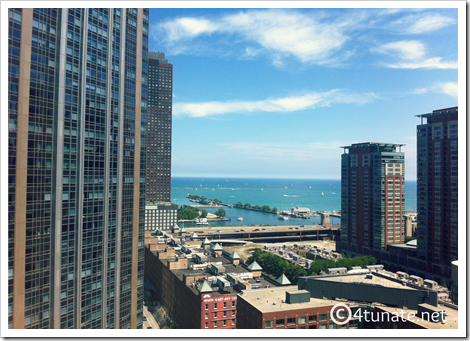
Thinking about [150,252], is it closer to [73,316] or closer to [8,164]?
[73,316]

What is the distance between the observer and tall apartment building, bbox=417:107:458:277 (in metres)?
27.8

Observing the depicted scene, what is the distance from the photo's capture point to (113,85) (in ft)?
49.4

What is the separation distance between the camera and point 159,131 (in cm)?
6475

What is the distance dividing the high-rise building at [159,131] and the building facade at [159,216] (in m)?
9.84

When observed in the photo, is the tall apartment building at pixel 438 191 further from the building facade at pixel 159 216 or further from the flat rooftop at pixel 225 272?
the building facade at pixel 159 216

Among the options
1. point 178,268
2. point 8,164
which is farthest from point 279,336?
point 178,268

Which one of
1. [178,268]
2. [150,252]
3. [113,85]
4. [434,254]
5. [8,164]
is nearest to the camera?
[8,164]

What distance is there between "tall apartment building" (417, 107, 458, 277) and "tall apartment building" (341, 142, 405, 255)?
19.7 feet

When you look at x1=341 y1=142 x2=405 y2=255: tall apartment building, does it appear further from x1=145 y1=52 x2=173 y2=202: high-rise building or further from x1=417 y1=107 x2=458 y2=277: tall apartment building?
x1=145 y1=52 x2=173 y2=202: high-rise building

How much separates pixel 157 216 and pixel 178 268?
103ft
